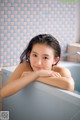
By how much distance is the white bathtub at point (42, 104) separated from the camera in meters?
1.63

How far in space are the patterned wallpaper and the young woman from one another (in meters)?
0.52

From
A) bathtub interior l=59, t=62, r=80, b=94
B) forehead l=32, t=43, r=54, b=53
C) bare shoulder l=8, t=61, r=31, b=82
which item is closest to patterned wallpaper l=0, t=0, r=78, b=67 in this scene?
bathtub interior l=59, t=62, r=80, b=94

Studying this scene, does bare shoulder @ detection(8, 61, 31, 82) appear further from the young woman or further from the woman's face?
the woman's face

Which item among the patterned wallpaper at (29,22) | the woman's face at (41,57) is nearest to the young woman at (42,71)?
the woman's face at (41,57)

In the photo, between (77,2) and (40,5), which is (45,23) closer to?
(40,5)

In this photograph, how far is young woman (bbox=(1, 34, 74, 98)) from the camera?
1.79 m

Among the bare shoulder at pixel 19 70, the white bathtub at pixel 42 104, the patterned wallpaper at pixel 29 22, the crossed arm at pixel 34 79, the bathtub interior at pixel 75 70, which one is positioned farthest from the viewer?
the bathtub interior at pixel 75 70

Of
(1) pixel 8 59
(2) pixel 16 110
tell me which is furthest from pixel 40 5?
(2) pixel 16 110

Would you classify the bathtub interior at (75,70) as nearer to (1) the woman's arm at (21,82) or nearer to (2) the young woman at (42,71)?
(2) the young woman at (42,71)

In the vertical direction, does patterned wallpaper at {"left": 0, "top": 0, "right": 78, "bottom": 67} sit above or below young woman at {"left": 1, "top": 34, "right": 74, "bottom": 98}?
above

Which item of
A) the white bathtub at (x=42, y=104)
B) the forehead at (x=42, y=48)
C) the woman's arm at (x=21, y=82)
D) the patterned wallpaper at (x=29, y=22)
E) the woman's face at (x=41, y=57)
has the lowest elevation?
the white bathtub at (x=42, y=104)

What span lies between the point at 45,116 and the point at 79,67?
88 centimetres

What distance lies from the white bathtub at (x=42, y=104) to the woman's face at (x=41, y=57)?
111 mm

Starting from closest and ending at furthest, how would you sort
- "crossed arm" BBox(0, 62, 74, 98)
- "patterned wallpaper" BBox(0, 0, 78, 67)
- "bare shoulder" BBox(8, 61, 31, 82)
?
"crossed arm" BBox(0, 62, 74, 98)
"bare shoulder" BBox(8, 61, 31, 82)
"patterned wallpaper" BBox(0, 0, 78, 67)
